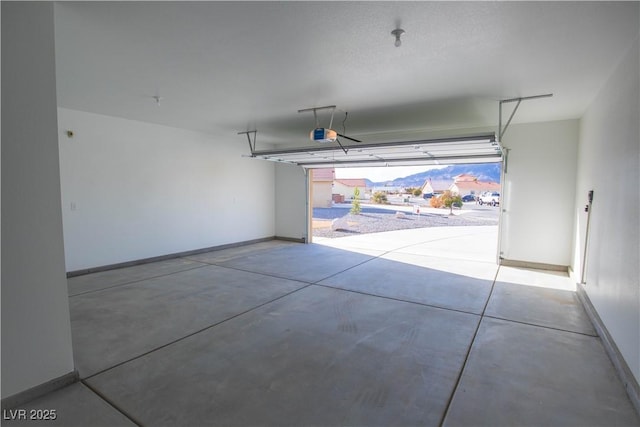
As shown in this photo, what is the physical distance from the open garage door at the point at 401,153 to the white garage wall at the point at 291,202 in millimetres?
584

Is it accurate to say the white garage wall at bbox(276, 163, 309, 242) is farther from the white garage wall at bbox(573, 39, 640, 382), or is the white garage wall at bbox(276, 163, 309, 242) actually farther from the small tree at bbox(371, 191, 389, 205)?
the small tree at bbox(371, 191, 389, 205)

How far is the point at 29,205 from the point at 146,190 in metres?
4.33

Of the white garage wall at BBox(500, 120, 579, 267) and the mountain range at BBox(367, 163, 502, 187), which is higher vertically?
the mountain range at BBox(367, 163, 502, 187)

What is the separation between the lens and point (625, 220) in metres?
2.66

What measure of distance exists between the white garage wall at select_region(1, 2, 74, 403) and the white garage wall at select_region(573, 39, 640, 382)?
13.4ft

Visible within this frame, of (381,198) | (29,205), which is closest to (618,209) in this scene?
(29,205)

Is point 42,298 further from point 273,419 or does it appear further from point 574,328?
point 574,328

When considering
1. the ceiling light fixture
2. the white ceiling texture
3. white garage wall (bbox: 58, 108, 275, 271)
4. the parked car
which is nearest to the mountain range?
the parked car

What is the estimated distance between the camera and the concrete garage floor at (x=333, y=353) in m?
2.07

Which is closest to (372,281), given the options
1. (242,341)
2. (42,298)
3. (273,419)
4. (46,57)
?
(242,341)

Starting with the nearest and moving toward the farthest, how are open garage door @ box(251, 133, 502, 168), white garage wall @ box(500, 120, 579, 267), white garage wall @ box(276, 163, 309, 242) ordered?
open garage door @ box(251, 133, 502, 168) < white garage wall @ box(500, 120, 579, 267) < white garage wall @ box(276, 163, 309, 242)

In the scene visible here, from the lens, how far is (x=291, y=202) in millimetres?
8961

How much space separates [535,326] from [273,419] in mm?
2989

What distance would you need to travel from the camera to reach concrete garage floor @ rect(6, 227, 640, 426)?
207 cm
